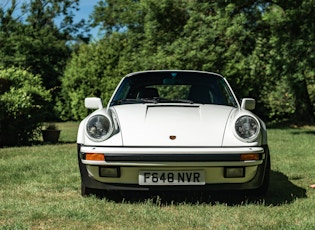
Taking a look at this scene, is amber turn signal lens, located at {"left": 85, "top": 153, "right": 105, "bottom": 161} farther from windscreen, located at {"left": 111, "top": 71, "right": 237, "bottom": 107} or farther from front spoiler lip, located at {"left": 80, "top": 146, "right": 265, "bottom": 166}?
windscreen, located at {"left": 111, "top": 71, "right": 237, "bottom": 107}

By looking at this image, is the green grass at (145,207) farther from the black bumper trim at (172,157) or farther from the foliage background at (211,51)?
the foliage background at (211,51)

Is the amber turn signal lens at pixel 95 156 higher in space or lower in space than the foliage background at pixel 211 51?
lower

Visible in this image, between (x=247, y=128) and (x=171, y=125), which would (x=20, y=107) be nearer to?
(x=171, y=125)

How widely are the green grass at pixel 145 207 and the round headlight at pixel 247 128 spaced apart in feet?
2.09

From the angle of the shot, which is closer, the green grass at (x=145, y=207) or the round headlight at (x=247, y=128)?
the green grass at (x=145, y=207)

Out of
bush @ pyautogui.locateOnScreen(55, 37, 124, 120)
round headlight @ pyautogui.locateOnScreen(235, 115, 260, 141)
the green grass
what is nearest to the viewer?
the green grass

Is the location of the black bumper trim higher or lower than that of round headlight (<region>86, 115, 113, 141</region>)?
lower

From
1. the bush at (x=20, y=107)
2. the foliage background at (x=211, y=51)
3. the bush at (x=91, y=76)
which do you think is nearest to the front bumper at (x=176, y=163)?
the bush at (x=20, y=107)

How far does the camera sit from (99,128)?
4410 millimetres

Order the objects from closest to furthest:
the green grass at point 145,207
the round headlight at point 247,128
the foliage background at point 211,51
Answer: the green grass at point 145,207, the round headlight at point 247,128, the foliage background at point 211,51

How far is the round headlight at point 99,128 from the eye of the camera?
4.36m

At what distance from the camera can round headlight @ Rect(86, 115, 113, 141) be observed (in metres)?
4.36

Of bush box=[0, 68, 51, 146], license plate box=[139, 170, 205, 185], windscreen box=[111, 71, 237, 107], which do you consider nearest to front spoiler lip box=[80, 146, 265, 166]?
license plate box=[139, 170, 205, 185]

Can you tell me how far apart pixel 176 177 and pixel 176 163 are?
0.16 metres
